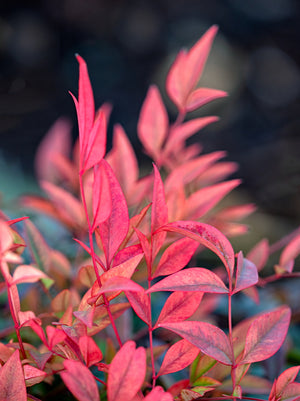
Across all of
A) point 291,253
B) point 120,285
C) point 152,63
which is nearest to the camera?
point 120,285

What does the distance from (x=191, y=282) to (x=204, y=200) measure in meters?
0.12

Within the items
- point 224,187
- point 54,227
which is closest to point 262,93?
point 54,227

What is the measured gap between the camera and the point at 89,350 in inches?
7.9

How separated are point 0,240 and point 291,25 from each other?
1.43 m

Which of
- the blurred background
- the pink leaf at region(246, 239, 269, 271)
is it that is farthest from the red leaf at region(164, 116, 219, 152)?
the blurred background

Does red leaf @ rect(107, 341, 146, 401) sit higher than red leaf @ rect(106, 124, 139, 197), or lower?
lower

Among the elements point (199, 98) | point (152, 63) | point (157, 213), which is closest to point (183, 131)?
point (199, 98)

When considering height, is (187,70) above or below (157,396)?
above

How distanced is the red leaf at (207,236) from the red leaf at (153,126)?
16 centimetres

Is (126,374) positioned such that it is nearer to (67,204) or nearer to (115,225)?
(115,225)

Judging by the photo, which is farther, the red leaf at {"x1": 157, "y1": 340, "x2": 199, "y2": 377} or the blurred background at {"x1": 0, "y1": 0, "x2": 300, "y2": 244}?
the blurred background at {"x1": 0, "y1": 0, "x2": 300, "y2": 244}

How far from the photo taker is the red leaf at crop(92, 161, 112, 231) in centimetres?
19

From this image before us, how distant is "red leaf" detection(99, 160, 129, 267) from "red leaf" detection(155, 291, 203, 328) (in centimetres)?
4

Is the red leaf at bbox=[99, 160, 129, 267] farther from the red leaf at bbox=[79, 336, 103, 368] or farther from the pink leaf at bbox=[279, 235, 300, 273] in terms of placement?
the pink leaf at bbox=[279, 235, 300, 273]
